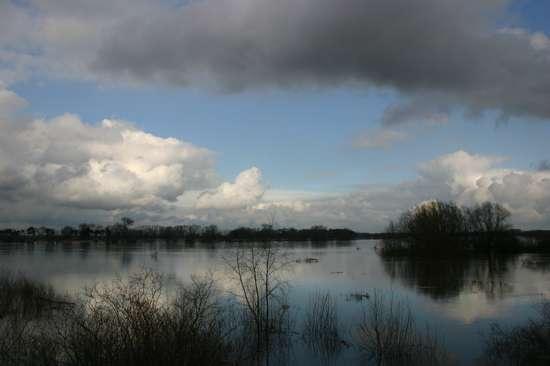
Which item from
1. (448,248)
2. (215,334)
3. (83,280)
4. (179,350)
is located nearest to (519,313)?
(215,334)

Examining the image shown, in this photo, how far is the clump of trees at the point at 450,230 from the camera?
238 feet

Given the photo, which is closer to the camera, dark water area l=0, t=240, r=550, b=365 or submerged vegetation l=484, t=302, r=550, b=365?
submerged vegetation l=484, t=302, r=550, b=365

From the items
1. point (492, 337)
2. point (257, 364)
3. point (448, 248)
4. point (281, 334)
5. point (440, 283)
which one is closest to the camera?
point (257, 364)

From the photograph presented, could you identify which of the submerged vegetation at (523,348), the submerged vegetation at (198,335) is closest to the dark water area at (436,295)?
the submerged vegetation at (198,335)

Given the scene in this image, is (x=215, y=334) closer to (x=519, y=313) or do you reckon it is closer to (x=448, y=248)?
(x=519, y=313)

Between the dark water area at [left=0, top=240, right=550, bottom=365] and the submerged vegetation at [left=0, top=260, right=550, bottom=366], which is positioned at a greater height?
the submerged vegetation at [left=0, top=260, right=550, bottom=366]

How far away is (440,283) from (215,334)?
29.9 metres

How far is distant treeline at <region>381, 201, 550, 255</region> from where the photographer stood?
2862 inches

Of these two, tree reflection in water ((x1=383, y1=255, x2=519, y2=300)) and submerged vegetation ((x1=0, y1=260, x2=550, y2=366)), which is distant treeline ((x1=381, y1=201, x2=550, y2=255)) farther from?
submerged vegetation ((x1=0, y1=260, x2=550, y2=366))

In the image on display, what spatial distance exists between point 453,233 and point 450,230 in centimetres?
83

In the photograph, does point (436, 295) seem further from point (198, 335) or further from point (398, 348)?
point (198, 335)

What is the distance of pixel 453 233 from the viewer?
252 feet

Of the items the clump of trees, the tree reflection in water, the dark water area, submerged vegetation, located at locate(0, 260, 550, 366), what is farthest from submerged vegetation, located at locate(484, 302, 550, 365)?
the clump of trees

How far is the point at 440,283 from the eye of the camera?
38.1 meters
